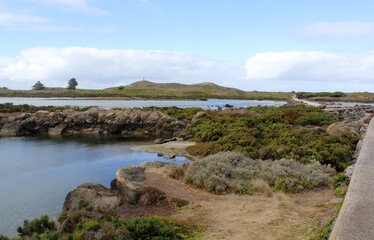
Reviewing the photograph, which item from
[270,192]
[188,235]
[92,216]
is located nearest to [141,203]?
[92,216]

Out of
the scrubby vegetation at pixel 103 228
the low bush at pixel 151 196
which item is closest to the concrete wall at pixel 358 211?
the scrubby vegetation at pixel 103 228

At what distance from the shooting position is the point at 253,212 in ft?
29.2

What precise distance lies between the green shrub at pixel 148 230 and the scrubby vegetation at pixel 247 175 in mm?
4699

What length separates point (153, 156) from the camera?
21953mm

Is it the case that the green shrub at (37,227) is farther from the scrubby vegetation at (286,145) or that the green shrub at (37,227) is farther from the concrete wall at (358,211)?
the scrubby vegetation at (286,145)

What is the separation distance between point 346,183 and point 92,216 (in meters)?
8.93

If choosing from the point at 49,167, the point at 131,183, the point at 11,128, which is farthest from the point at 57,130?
the point at 131,183

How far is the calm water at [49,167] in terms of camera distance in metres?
12.3

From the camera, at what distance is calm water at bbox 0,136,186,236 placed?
12.3m

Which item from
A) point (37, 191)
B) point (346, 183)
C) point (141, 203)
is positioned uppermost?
point (346, 183)

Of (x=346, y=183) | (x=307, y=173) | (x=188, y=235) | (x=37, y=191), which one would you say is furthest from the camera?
(x=37, y=191)

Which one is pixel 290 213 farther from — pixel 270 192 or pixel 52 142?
pixel 52 142

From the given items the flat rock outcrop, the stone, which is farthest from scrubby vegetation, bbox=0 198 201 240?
the stone

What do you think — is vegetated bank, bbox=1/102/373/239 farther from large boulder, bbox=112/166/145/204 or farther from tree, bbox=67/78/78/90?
tree, bbox=67/78/78/90
